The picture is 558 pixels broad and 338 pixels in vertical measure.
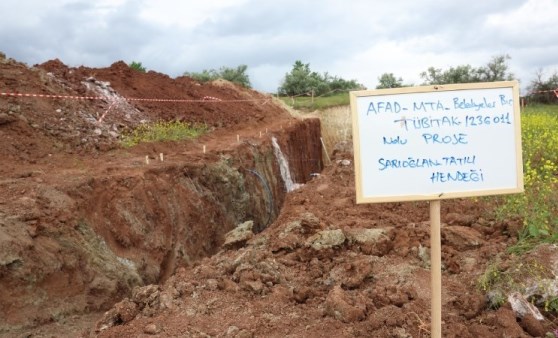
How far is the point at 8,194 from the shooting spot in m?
6.98

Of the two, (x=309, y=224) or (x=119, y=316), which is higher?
(x=309, y=224)

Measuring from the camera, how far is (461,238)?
4.86m

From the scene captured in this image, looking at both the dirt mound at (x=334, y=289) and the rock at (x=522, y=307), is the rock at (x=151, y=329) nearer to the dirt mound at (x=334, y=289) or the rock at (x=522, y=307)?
the dirt mound at (x=334, y=289)

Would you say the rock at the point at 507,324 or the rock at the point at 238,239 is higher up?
the rock at the point at 238,239

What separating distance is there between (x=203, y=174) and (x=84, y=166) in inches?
83.3

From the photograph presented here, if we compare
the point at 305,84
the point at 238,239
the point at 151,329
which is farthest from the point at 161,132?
the point at 305,84

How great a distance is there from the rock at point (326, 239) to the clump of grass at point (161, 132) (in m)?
6.93

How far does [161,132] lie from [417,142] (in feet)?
32.7

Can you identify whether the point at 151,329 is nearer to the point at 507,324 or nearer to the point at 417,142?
the point at 417,142

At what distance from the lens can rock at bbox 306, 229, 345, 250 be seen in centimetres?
485

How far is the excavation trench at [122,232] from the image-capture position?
6195 millimetres

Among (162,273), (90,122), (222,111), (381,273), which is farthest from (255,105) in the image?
(381,273)

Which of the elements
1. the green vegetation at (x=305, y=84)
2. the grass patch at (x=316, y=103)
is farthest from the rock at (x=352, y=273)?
the green vegetation at (x=305, y=84)

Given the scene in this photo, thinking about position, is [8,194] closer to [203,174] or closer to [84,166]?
[84,166]
